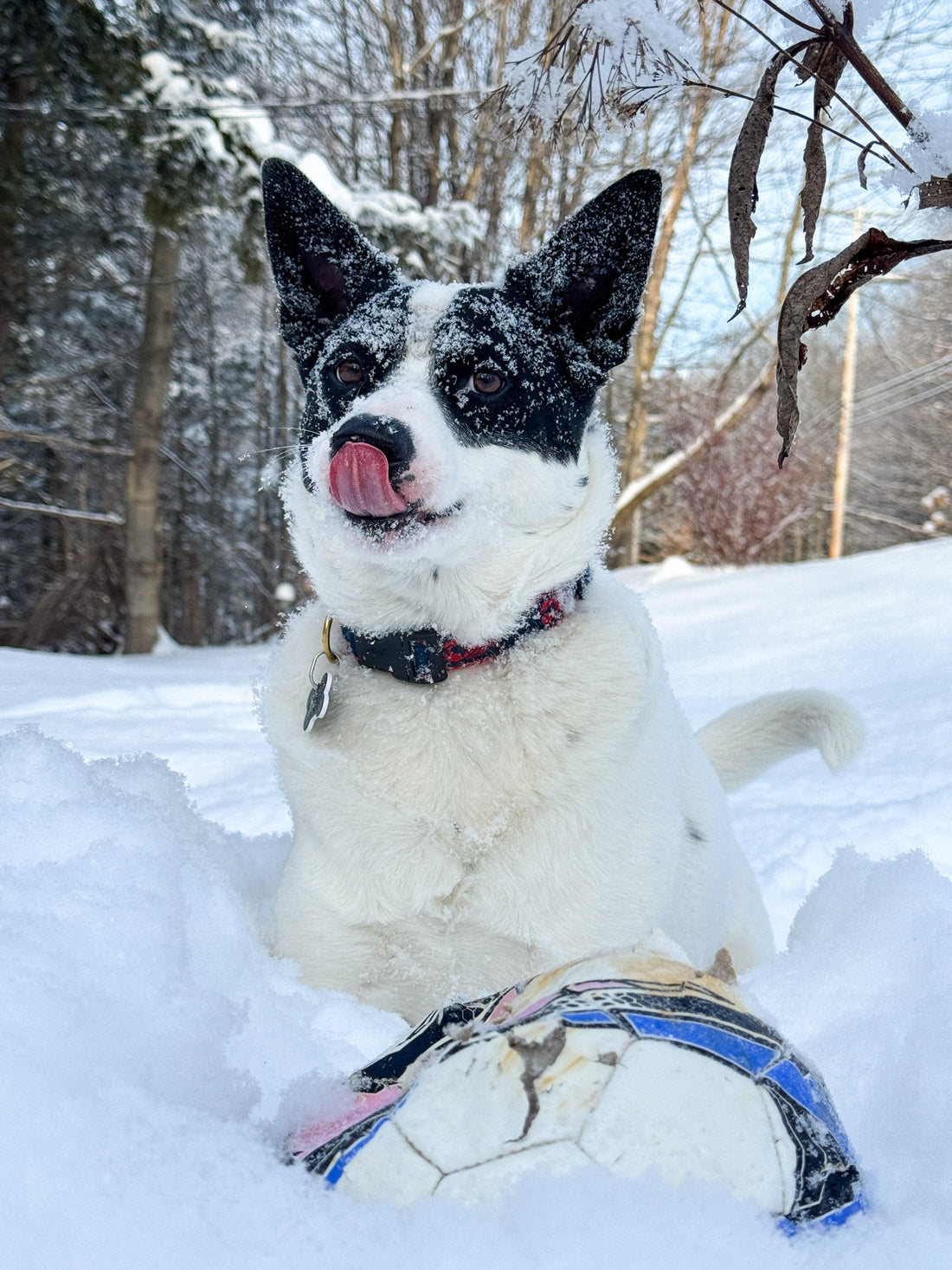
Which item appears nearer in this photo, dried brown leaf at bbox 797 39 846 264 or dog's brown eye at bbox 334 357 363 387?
dried brown leaf at bbox 797 39 846 264

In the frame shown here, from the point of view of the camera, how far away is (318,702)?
1601 mm

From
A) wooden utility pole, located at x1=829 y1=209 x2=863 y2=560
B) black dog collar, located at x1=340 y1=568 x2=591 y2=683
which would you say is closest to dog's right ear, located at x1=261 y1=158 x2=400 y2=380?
black dog collar, located at x1=340 y1=568 x2=591 y2=683

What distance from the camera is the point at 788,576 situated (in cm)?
799

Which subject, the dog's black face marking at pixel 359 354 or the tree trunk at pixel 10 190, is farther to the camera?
the tree trunk at pixel 10 190

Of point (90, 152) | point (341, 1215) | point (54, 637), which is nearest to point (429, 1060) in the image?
point (341, 1215)

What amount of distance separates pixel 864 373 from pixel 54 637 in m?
27.0

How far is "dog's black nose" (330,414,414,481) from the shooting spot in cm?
142

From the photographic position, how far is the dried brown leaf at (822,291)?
1.12 metres

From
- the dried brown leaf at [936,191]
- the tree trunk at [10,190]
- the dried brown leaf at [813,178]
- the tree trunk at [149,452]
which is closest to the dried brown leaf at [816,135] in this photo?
the dried brown leaf at [813,178]

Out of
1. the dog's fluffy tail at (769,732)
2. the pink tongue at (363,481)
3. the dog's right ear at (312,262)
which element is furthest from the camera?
the dog's fluffy tail at (769,732)

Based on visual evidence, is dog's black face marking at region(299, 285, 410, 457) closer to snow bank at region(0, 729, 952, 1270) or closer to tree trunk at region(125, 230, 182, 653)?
snow bank at region(0, 729, 952, 1270)

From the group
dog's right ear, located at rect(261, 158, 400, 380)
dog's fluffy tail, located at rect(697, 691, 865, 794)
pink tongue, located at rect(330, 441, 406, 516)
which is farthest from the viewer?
dog's fluffy tail, located at rect(697, 691, 865, 794)

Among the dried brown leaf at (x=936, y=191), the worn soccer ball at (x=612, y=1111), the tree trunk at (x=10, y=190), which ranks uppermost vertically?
the tree trunk at (x=10, y=190)

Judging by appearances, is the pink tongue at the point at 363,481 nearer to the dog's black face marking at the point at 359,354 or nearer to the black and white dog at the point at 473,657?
the black and white dog at the point at 473,657
